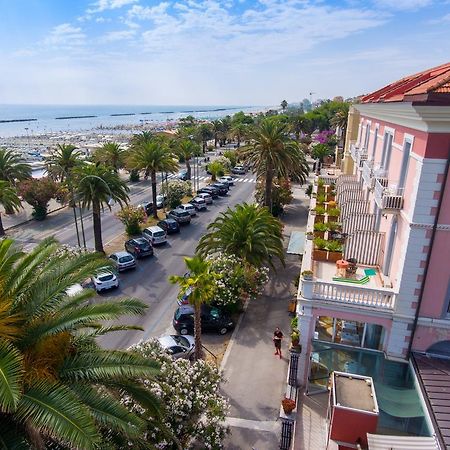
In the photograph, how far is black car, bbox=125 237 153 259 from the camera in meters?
31.6

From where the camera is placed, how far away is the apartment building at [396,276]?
12.6m

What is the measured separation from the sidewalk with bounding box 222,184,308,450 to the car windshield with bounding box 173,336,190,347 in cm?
214

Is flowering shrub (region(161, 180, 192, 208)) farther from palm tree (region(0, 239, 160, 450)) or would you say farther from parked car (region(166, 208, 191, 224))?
palm tree (region(0, 239, 160, 450))

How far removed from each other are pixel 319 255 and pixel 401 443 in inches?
360

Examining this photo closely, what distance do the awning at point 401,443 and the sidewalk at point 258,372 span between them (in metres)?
4.34

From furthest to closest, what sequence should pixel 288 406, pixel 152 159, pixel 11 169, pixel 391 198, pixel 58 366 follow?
1. pixel 11 169
2. pixel 152 159
3. pixel 391 198
4. pixel 288 406
5. pixel 58 366

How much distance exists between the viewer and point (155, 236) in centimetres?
3431

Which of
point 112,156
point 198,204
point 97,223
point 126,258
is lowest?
point 198,204

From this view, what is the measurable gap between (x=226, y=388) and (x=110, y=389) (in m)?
9.08

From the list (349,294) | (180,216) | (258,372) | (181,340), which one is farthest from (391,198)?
(180,216)

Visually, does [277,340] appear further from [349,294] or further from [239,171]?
[239,171]

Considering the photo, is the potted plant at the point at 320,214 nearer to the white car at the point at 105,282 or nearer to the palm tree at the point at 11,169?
the white car at the point at 105,282

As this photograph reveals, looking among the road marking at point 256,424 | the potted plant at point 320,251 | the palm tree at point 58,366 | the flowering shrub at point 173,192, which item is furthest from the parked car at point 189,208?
the palm tree at point 58,366

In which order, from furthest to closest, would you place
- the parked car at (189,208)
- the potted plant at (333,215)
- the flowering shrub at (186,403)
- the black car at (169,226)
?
the parked car at (189,208) < the black car at (169,226) < the potted plant at (333,215) < the flowering shrub at (186,403)
